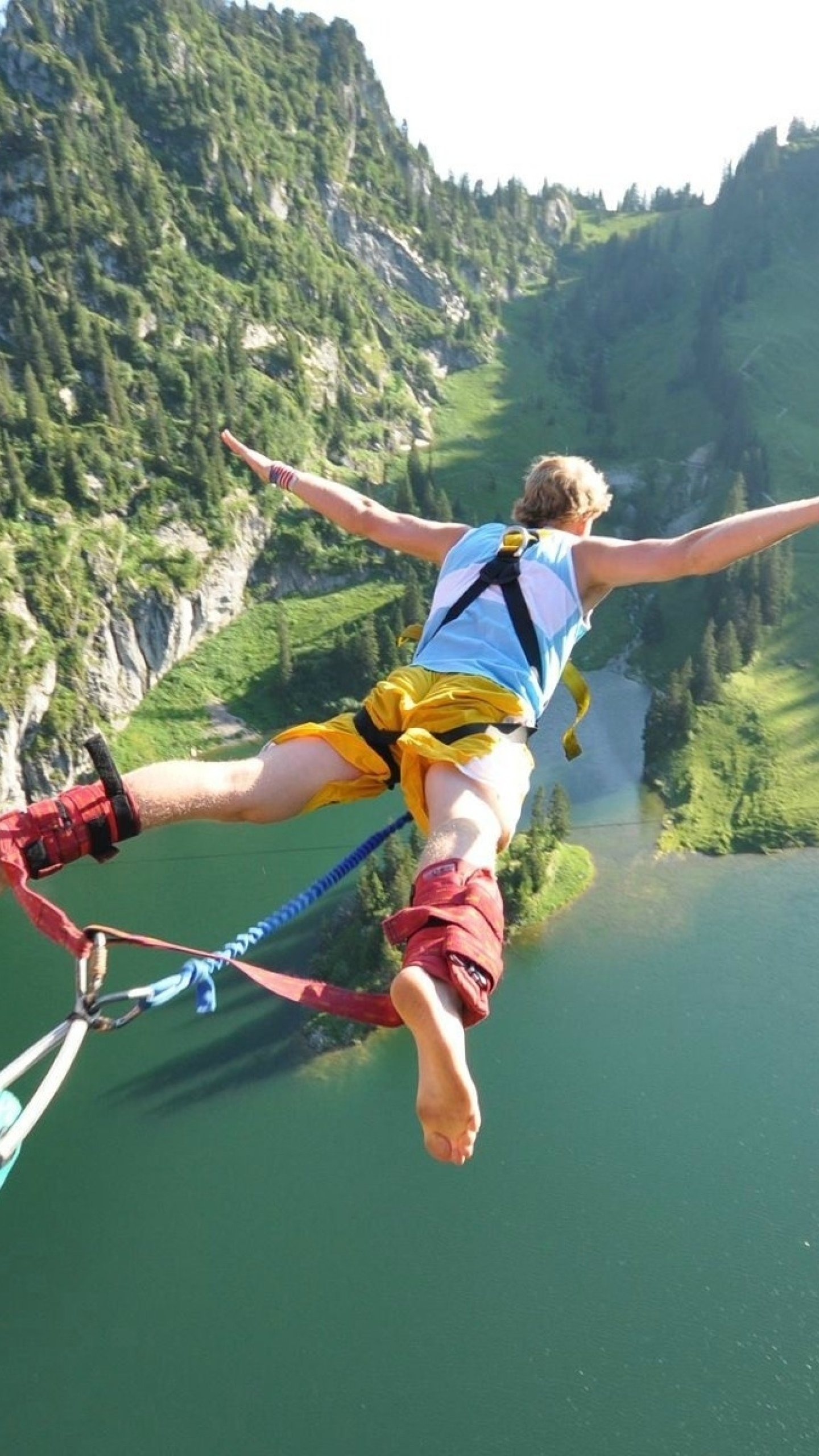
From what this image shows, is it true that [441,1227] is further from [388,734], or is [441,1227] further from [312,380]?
[312,380]

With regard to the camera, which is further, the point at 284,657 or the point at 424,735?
the point at 284,657

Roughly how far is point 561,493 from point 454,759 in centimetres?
163

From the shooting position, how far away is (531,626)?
4.02 meters

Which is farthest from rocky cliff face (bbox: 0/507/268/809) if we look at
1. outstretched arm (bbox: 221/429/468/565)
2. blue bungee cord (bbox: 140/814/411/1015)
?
blue bungee cord (bbox: 140/814/411/1015)

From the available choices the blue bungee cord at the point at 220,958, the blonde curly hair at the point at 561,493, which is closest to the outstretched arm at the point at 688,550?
the blonde curly hair at the point at 561,493

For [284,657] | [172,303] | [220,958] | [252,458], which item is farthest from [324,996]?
[172,303]

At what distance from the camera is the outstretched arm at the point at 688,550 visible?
12.2 feet

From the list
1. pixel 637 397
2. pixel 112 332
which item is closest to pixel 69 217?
pixel 112 332

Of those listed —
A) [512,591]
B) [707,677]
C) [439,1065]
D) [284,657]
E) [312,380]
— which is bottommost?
[707,677]

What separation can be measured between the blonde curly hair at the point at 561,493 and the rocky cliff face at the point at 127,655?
4247cm

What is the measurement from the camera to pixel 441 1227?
21.0m

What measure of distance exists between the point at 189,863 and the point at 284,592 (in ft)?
89.9

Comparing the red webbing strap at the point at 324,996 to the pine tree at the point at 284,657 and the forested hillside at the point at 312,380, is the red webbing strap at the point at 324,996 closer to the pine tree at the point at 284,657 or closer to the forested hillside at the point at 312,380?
the forested hillside at the point at 312,380

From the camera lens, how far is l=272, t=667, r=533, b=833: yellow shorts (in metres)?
3.62
